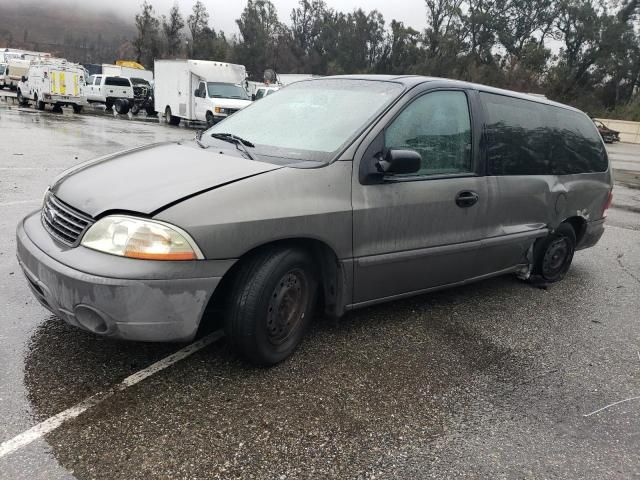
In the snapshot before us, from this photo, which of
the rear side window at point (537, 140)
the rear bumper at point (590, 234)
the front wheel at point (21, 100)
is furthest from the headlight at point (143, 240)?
the front wheel at point (21, 100)

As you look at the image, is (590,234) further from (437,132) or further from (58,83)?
(58,83)

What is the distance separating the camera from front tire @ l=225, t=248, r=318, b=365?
293 cm

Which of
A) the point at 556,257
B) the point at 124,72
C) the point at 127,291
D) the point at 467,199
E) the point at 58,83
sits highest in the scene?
the point at 124,72

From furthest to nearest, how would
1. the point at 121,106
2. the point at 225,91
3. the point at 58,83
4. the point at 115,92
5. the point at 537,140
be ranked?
the point at 115,92
the point at 121,106
the point at 58,83
the point at 225,91
the point at 537,140

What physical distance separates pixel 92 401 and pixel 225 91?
2055 cm

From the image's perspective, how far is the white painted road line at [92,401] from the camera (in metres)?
2.39

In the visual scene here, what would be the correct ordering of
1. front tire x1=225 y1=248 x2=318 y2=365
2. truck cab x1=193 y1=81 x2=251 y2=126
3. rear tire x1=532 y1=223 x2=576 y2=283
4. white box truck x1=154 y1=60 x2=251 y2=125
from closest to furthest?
1. front tire x1=225 y1=248 x2=318 y2=365
2. rear tire x1=532 y1=223 x2=576 y2=283
3. truck cab x1=193 y1=81 x2=251 y2=126
4. white box truck x1=154 y1=60 x2=251 y2=125

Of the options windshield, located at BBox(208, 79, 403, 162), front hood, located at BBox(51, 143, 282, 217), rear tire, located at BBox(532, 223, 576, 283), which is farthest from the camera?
rear tire, located at BBox(532, 223, 576, 283)

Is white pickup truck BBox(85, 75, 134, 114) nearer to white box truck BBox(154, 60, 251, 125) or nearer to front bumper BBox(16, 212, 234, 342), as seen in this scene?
white box truck BBox(154, 60, 251, 125)

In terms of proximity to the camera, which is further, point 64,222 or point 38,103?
point 38,103

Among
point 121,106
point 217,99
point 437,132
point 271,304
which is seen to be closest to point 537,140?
point 437,132

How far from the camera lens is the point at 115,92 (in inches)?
1113

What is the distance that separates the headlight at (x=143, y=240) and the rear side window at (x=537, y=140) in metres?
2.52

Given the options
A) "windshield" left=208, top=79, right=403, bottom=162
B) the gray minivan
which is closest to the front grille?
the gray minivan
